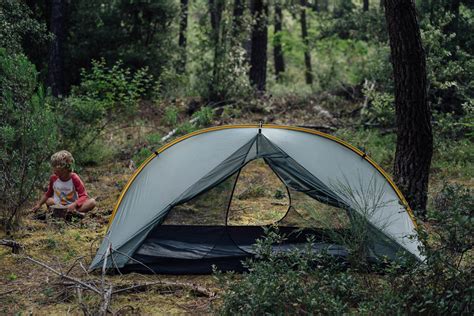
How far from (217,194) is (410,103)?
2268mm

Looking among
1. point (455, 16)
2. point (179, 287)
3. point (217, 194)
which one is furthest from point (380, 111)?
point (179, 287)

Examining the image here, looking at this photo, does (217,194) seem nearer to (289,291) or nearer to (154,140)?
(289,291)

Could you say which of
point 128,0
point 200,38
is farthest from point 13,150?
point 128,0

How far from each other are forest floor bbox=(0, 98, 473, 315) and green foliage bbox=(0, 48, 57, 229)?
42cm

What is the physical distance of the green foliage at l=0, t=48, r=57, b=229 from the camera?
6.27 metres

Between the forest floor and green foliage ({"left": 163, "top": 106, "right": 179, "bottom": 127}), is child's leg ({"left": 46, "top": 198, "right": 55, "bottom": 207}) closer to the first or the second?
the forest floor

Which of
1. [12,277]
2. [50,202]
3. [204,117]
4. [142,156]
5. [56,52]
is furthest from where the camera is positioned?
[56,52]

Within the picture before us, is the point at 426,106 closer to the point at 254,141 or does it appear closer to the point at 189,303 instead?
the point at 254,141

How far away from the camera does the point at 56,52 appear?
41.9ft

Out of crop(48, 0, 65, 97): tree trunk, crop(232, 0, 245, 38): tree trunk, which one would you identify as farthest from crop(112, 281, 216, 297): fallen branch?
crop(48, 0, 65, 97): tree trunk

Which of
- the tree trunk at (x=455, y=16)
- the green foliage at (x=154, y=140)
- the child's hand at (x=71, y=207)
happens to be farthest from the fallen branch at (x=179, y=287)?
the tree trunk at (x=455, y=16)

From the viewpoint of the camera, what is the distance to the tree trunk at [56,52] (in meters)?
12.5

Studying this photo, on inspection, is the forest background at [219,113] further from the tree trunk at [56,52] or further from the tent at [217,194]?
the tent at [217,194]

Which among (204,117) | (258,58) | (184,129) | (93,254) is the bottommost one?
(93,254)
